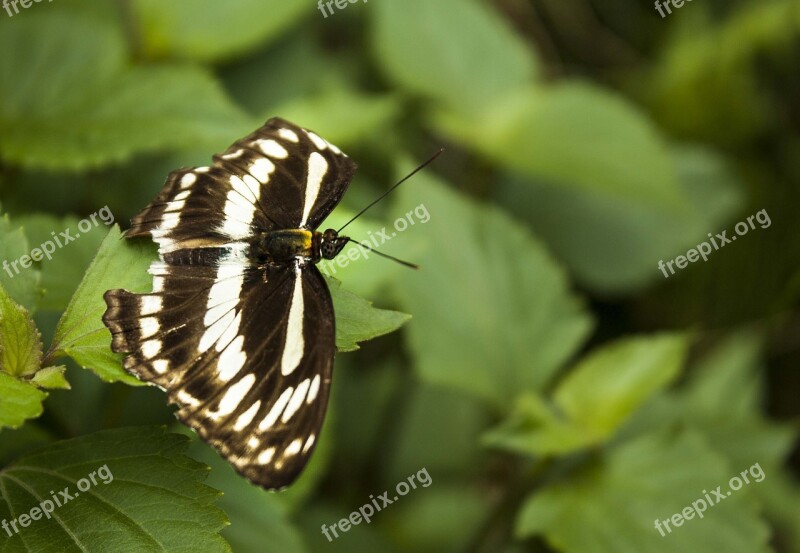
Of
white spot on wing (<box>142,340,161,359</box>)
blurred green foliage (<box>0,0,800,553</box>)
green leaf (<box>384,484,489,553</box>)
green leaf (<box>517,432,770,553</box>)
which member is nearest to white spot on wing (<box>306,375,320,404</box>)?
blurred green foliage (<box>0,0,800,553</box>)

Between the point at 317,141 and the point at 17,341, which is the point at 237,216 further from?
the point at 17,341

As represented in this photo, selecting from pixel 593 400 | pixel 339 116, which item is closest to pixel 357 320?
pixel 593 400

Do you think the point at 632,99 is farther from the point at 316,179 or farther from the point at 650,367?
the point at 316,179

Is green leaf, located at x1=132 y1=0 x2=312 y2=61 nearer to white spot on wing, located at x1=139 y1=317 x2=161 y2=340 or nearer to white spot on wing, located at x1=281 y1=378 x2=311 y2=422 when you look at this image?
white spot on wing, located at x1=139 y1=317 x2=161 y2=340

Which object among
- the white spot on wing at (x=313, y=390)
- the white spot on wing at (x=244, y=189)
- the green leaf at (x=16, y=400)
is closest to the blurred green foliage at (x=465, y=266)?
the green leaf at (x=16, y=400)

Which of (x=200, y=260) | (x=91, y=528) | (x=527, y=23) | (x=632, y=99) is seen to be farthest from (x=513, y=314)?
(x=527, y=23)
